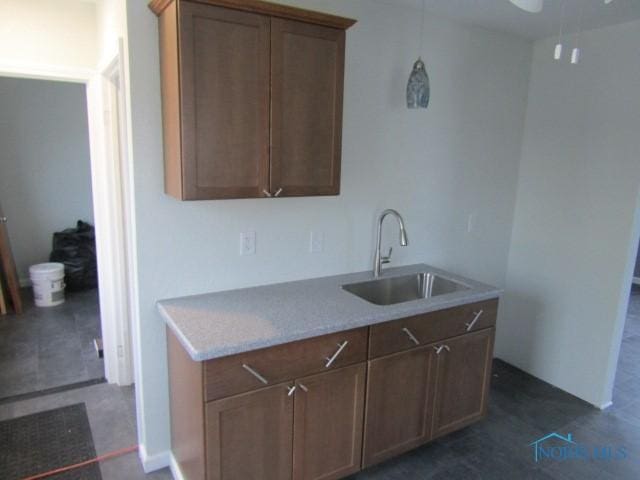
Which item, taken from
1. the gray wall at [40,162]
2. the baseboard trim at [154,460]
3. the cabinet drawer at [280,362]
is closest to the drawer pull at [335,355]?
the cabinet drawer at [280,362]

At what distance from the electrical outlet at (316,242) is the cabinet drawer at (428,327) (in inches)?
25.4

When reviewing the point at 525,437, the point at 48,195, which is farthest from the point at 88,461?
the point at 48,195

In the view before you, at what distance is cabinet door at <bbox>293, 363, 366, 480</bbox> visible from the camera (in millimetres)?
1859

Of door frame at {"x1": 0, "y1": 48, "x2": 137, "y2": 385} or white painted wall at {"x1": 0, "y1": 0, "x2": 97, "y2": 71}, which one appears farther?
door frame at {"x1": 0, "y1": 48, "x2": 137, "y2": 385}

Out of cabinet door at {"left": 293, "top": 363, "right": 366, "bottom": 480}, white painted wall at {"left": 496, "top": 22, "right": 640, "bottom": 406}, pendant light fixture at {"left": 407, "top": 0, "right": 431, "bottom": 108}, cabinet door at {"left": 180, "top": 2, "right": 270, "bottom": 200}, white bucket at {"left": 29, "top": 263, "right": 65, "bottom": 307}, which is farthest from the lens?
white bucket at {"left": 29, "top": 263, "right": 65, "bottom": 307}

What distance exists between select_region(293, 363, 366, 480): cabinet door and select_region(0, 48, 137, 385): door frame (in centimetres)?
117

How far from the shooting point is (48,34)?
2.51 meters

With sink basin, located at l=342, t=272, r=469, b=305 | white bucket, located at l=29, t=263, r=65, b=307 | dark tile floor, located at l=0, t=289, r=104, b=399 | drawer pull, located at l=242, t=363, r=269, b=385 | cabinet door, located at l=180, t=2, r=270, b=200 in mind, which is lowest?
dark tile floor, located at l=0, t=289, r=104, b=399

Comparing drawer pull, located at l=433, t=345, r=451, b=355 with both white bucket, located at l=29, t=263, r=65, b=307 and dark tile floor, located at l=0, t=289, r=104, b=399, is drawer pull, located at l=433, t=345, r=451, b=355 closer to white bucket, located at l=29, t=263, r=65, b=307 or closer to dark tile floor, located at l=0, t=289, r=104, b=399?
dark tile floor, located at l=0, t=289, r=104, b=399

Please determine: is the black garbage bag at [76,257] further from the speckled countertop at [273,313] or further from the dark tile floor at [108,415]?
the speckled countertop at [273,313]

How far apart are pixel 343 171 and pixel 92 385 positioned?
2.14m

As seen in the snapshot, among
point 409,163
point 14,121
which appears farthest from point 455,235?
point 14,121

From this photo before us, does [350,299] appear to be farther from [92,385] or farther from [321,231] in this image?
[92,385]

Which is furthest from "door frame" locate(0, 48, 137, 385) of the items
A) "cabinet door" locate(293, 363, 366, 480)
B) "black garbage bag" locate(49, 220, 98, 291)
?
"black garbage bag" locate(49, 220, 98, 291)
